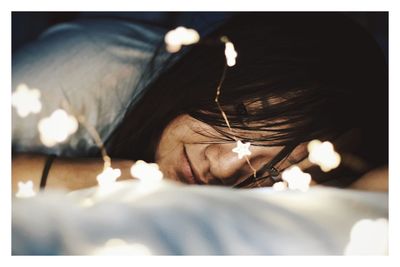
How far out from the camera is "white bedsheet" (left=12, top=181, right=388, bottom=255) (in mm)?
540

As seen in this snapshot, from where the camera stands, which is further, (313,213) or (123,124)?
(123,124)

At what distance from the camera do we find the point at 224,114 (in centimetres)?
70

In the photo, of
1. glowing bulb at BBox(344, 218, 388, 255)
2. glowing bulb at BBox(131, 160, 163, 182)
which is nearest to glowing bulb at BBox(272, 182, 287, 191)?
glowing bulb at BBox(344, 218, 388, 255)

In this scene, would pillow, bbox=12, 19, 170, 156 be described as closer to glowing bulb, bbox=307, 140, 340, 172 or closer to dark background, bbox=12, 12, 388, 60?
dark background, bbox=12, 12, 388, 60

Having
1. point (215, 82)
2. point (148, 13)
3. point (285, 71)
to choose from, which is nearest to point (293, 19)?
point (285, 71)

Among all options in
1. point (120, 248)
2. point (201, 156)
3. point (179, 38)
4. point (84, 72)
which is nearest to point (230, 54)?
point (179, 38)

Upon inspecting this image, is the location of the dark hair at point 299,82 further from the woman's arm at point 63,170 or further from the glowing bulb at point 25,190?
the glowing bulb at point 25,190

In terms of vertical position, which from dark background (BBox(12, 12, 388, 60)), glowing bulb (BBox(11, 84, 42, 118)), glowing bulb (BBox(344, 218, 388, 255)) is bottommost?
glowing bulb (BBox(344, 218, 388, 255))

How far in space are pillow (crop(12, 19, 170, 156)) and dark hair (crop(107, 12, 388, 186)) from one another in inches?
8.4

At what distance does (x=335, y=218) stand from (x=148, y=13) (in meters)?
0.68

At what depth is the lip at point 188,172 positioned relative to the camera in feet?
2.38

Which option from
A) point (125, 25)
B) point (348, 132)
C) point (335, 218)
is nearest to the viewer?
point (335, 218)

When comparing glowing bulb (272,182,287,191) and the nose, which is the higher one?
the nose
